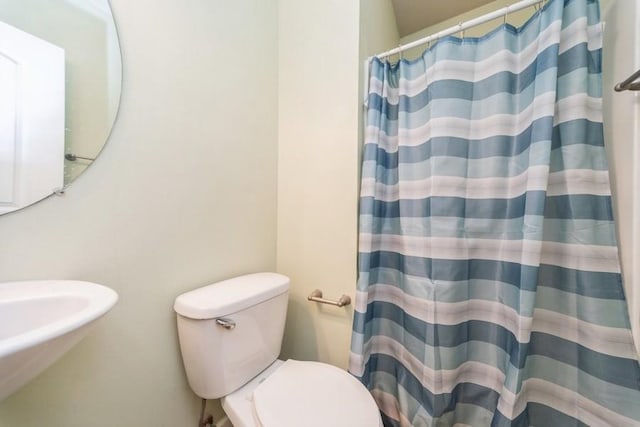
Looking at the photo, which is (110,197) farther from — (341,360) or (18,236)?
(341,360)

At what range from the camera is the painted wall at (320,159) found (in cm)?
109

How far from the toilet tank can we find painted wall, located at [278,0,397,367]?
26 cm

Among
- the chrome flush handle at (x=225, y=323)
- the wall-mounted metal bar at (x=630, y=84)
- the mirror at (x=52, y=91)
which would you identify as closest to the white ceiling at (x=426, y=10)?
the wall-mounted metal bar at (x=630, y=84)

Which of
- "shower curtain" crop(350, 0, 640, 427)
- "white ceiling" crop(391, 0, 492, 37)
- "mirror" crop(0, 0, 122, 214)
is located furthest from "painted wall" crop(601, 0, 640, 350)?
"mirror" crop(0, 0, 122, 214)

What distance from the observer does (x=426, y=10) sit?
1.54 metres

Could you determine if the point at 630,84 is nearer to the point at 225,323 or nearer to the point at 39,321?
the point at 225,323

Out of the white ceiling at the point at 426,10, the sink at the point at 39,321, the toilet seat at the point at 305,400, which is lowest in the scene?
the toilet seat at the point at 305,400

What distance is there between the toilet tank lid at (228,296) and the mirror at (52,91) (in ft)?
1.52

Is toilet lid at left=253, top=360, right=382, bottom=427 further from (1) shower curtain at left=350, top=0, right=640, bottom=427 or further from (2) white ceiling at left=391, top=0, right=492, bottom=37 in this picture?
(2) white ceiling at left=391, top=0, right=492, bottom=37

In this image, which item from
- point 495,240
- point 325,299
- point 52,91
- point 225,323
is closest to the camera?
point 52,91

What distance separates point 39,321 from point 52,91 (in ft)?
1.81

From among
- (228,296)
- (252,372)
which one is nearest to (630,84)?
(228,296)

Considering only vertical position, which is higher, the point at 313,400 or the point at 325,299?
the point at 325,299

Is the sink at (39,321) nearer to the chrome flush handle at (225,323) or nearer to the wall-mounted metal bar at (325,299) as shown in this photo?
the chrome flush handle at (225,323)
